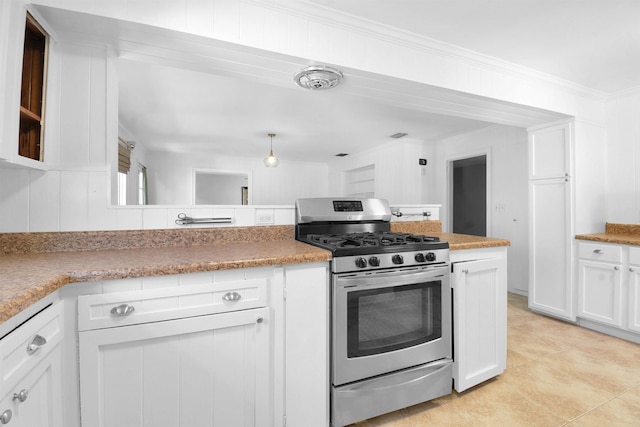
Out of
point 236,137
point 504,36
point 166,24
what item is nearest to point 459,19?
point 504,36

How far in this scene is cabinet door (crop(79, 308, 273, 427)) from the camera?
3.50 feet

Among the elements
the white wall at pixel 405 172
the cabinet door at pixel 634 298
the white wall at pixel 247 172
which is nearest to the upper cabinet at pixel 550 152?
the cabinet door at pixel 634 298

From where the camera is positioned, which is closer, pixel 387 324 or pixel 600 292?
pixel 387 324

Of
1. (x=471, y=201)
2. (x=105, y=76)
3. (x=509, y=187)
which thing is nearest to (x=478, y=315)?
(x=105, y=76)

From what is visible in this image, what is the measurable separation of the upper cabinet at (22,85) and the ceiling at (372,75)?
12cm

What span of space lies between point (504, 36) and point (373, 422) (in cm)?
246

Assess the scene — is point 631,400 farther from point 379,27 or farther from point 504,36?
point 379,27

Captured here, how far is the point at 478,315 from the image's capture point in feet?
5.83

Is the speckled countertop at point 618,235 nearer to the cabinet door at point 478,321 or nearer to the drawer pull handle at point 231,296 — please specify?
the cabinet door at point 478,321

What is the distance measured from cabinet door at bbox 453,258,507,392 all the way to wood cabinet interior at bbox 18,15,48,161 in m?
2.19

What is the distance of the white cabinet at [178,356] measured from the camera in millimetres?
1061

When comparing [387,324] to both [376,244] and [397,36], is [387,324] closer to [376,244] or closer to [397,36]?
[376,244]

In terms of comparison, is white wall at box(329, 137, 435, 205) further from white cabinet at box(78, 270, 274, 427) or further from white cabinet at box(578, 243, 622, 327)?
white cabinet at box(78, 270, 274, 427)

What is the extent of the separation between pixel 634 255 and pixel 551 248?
62 cm
